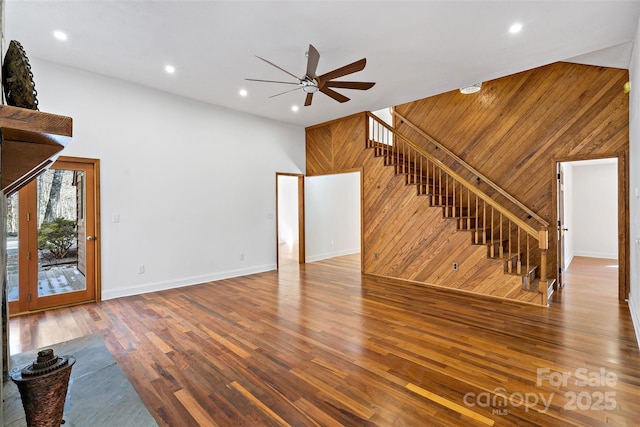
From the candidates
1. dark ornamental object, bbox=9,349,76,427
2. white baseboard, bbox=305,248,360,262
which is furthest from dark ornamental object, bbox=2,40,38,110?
white baseboard, bbox=305,248,360,262

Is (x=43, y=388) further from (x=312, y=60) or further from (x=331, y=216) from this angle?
(x=331, y=216)

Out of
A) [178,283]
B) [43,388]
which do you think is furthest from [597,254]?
[43,388]

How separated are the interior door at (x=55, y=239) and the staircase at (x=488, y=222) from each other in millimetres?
4907

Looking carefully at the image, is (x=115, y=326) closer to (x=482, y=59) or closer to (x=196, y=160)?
(x=196, y=160)

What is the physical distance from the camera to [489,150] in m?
5.62

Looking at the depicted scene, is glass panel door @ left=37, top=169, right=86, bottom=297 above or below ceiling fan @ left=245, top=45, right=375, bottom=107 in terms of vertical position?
below

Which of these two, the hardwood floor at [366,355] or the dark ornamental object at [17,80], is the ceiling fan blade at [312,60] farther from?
the hardwood floor at [366,355]

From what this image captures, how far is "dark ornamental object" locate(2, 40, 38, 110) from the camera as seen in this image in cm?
131

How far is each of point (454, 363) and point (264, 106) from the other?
5.06 m

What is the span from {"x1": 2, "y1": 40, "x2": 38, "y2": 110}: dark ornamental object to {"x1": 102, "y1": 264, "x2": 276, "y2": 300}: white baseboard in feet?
13.4

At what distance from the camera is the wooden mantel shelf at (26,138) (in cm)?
105

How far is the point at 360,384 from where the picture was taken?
2322 millimetres

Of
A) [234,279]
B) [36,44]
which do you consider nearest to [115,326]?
[234,279]

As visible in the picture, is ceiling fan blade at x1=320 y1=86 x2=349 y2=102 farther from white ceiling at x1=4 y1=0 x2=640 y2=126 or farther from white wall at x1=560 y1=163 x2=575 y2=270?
white wall at x1=560 y1=163 x2=575 y2=270
